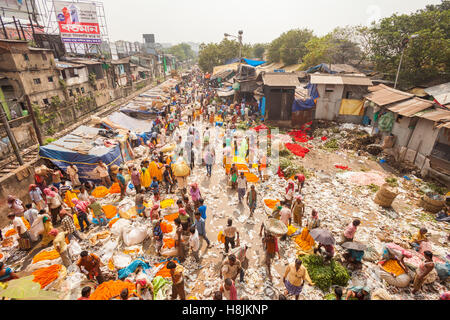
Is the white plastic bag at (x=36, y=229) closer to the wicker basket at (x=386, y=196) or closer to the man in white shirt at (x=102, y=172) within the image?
the man in white shirt at (x=102, y=172)

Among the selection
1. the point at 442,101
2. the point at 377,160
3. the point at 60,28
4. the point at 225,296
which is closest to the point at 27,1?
the point at 60,28

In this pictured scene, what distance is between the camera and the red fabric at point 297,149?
13008 millimetres

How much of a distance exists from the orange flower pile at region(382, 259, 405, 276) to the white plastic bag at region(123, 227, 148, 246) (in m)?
7.10

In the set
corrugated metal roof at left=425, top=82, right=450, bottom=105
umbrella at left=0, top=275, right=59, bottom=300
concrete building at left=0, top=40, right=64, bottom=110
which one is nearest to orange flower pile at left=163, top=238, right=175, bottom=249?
umbrella at left=0, top=275, right=59, bottom=300

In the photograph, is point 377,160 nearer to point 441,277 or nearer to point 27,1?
point 441,277

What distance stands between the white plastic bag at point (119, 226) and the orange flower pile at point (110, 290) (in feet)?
7.64

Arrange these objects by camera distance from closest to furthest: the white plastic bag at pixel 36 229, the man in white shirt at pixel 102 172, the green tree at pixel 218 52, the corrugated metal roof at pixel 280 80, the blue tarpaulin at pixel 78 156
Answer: the white plastic bag at pixel 36 229
the man in white shirt at pixel 102 172
the blue tarpaulin at pixel 78 156
the corrugated metal roof at pixel 280 80
the green tree at pixel 218 52

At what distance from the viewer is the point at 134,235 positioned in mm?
6977

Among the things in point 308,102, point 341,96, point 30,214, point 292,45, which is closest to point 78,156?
point 30,214

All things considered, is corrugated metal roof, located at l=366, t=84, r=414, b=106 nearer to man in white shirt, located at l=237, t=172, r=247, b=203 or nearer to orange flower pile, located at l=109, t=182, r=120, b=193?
man in white shirt, located at l=237, t=172, r=247, b=203

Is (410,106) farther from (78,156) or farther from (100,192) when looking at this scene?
(78,156)

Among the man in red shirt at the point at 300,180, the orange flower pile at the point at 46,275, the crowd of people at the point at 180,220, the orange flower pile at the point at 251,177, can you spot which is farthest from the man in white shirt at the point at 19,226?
the man in red shirt at the point at 300,180

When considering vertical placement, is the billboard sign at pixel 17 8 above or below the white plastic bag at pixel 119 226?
above

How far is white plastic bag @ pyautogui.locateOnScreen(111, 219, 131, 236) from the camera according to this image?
7313 millimetres
